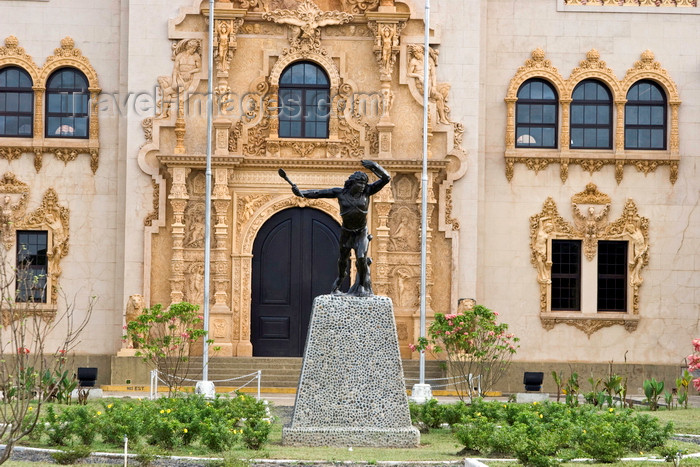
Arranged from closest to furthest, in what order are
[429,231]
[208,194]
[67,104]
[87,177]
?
[208,194]
[429,231]
[87,177]
[67,104]

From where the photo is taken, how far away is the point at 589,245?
33.1m

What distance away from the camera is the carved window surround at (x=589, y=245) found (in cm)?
3297

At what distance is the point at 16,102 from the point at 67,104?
1.32 metres

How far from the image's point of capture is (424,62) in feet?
102

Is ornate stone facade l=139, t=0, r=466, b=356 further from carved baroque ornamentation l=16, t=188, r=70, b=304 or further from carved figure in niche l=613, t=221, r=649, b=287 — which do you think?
Answer: carved figure in niche l=613, t=221, r=649, b=287

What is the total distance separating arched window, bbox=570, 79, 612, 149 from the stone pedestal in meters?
16.5

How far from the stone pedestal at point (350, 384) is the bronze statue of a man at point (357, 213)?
0.57 metres

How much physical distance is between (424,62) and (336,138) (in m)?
3.09

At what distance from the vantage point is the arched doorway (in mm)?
32219

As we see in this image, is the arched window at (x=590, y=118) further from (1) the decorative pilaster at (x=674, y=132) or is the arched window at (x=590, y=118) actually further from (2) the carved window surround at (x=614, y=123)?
(1) the decorative pilaster at (x=674, y=132)

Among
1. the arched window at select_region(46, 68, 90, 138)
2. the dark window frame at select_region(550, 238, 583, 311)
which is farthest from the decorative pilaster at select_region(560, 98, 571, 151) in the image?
the arched window at select_region(46, 68, 90, 138)

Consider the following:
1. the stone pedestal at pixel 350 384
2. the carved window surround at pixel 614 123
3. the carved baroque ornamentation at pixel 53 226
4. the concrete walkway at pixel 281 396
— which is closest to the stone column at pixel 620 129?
the carved window surround at pixel 614 123

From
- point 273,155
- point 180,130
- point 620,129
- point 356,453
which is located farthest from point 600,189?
point 356,453

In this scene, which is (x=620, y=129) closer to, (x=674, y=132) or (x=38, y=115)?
(x=674, y=132)
